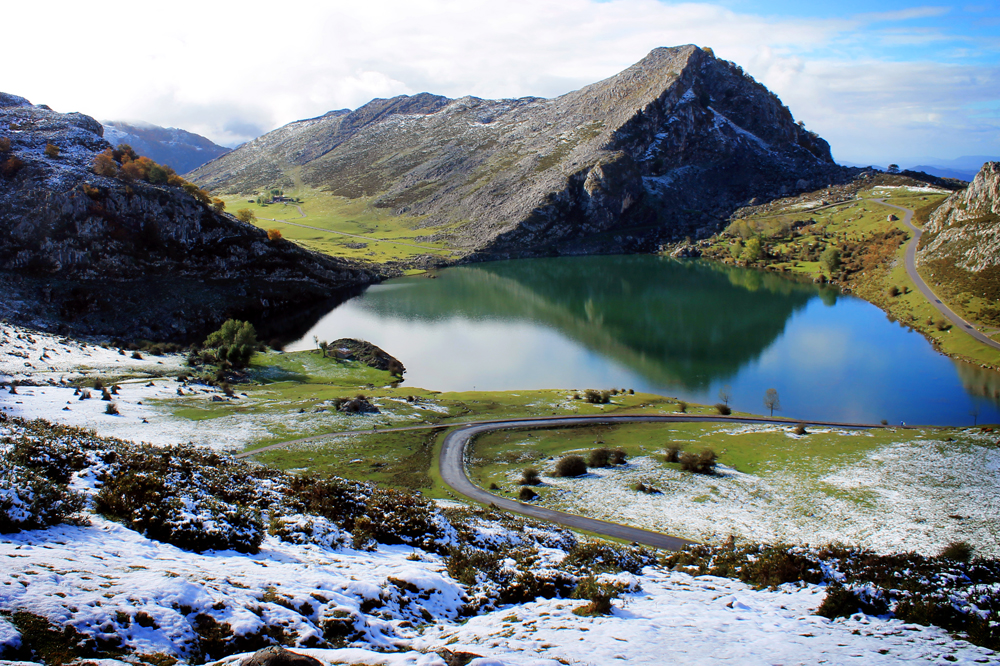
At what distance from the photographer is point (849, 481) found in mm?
34281

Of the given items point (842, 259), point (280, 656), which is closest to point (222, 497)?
point (280, 656)

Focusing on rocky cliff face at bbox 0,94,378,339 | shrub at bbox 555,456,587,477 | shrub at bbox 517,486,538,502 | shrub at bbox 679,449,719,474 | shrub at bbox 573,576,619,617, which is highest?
rocky cliff face at bbox 0,94,378,339

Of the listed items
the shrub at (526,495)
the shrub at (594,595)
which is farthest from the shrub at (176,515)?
the shrub at (526,495)

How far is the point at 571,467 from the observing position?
3738 cm

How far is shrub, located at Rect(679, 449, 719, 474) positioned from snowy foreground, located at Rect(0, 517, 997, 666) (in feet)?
78.7

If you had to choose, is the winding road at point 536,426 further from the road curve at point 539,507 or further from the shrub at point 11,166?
the shrub at point 11,166

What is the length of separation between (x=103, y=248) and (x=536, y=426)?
3227 inches

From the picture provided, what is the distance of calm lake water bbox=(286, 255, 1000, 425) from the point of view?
61625mm

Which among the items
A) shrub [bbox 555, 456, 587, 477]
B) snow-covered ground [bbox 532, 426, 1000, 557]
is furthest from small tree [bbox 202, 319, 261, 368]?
snow-covered ground [bbox 532, 426, 1000, 557]

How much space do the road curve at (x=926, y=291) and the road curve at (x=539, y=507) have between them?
42.6 metres

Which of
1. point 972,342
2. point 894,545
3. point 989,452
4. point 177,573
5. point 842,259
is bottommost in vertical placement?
point 894,545

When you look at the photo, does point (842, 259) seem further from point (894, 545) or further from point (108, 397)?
point (108, 397)

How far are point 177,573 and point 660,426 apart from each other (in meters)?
44.3

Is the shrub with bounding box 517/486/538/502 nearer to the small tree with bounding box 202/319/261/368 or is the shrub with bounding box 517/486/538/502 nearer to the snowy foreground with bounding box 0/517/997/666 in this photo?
the snowy foreground with bounding box 0/517/997/666
